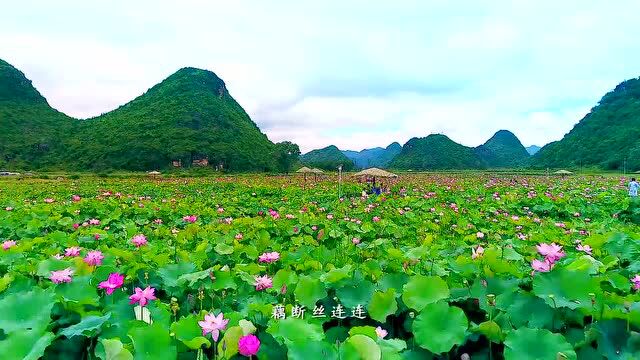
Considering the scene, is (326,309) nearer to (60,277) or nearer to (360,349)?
(360,349)

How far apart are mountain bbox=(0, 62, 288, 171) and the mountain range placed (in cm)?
15

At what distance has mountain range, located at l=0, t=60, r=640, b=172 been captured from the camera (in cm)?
6200

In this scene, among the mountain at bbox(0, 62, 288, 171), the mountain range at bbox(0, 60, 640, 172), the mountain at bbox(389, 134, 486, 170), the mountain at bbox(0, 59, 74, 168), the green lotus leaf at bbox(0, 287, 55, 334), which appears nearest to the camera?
the green lotus leaf at bbox(0, 287, 55, 334)

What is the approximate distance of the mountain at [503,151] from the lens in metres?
119

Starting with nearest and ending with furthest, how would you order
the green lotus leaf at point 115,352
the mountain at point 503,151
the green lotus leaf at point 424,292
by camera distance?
the green lotus leaf at point 115,352 → the green lotus leaf at point 424,292 → the mountain at point 503,151

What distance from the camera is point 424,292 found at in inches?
67.5

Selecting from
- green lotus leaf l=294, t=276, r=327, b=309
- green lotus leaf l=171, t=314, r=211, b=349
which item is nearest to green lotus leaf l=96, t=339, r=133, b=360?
green lotus leaf l=171, t=314, r=211, b=349

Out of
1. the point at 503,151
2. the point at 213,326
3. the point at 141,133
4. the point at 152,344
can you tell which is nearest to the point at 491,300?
the point at 213,326

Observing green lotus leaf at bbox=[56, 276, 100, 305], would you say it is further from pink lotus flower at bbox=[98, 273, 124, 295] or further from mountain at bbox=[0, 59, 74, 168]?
mountain at bbox=[0, 59, 74, 168]

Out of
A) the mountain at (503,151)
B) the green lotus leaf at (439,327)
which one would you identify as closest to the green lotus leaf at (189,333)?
the green lotus leaf at (439,327)

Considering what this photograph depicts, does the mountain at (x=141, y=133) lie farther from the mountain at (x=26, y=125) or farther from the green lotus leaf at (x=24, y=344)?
the green lotus leaf at (x=24, y=344)

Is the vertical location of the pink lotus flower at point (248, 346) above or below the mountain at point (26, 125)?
below

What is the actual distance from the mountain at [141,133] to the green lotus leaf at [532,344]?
213 feet

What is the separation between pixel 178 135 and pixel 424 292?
7430 cm
